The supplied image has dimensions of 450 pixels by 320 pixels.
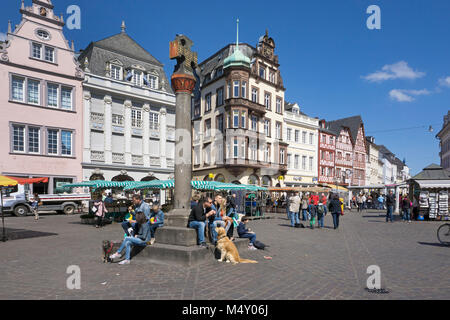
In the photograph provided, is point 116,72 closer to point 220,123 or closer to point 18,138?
point 18,138

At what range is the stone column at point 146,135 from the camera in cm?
3359

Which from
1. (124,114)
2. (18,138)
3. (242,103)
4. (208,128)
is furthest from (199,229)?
(208,128)

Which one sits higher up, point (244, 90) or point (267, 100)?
point (244, 90)

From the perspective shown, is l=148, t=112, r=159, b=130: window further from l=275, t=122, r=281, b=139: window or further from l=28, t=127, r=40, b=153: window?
l=275, t=122, r=281, b=139: window

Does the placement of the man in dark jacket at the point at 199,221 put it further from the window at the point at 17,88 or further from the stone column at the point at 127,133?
the stone column at the point at 127,133

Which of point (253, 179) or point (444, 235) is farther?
point (253, 179)

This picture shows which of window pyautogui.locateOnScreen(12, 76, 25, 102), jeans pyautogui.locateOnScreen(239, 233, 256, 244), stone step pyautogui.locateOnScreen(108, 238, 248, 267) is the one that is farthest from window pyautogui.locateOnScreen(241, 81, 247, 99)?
stone step pyautogui.locateOnScreen(108, 238, 248, 267)

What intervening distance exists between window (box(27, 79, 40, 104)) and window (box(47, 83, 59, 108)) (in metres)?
0.85

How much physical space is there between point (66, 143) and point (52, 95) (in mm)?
Answer: 4304

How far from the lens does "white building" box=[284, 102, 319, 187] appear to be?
4275 cm

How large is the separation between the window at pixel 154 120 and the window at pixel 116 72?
15.9ft

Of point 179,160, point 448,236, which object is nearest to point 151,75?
point 179,160

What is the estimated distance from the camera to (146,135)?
111 feet

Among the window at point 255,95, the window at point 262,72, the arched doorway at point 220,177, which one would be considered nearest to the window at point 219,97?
the window at point 255,95
